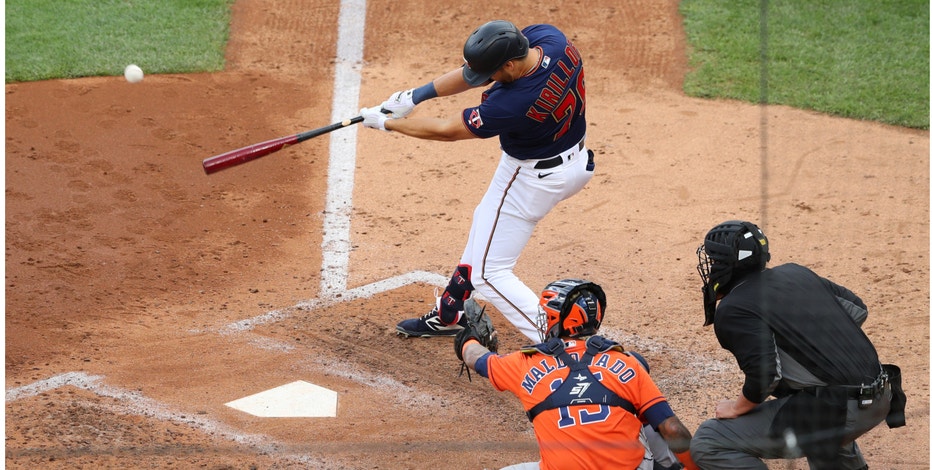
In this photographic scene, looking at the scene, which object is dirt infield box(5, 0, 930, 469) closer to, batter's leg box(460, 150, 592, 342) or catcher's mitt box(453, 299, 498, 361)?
batter's leg box(460, 150, 592, 342)

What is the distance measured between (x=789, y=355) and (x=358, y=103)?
6.08 metres

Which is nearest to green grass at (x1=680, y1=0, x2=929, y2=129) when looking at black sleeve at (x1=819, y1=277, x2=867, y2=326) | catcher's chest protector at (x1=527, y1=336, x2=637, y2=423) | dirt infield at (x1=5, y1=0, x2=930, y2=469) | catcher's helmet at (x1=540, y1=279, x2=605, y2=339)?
dirt infield at (x1=5, y1=0, x2=930, y2=469)

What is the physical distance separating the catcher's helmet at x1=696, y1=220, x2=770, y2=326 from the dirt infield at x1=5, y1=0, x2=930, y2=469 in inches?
50.3

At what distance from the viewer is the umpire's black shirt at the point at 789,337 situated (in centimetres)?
396

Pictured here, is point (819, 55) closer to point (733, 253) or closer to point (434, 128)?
point (434, 128)

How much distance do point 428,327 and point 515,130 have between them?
1.47 meters

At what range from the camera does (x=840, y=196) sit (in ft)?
26.3

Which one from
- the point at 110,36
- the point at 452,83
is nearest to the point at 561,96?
the point at 452,83

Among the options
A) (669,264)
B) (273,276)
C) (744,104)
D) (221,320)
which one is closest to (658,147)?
(744,104)

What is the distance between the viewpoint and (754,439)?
415 centimetres

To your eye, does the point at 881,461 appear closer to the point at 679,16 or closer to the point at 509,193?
the point at 509,193

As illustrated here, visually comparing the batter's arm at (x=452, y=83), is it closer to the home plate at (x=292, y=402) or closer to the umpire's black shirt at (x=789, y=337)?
the home plate at (x=292, y=402)

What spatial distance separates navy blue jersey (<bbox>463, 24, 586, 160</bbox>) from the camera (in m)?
5.26

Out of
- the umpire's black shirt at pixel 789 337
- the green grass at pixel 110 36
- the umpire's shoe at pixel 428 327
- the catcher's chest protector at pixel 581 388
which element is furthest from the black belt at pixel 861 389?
the green grass at pixel 110 36
